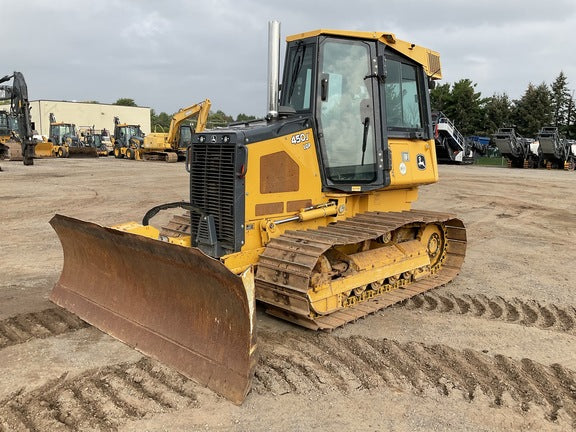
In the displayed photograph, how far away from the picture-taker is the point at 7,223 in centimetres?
1046

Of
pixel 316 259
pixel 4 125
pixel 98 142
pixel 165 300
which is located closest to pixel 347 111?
pixel 316 259

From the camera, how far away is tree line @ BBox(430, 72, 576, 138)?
47.2 m

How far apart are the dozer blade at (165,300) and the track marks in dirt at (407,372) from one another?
363mm

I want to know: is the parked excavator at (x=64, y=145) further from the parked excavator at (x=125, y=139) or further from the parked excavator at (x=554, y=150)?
the parked excavator at (x=554, y=150)

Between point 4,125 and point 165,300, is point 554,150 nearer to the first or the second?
point 165,300

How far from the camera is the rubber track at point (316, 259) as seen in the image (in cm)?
458

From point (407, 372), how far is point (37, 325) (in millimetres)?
3464

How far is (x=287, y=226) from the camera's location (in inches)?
211

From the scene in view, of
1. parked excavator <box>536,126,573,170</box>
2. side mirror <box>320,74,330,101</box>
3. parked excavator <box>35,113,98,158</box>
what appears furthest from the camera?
parked excavator <box>35,113,98,158</box>

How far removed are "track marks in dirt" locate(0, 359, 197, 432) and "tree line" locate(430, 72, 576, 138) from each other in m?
46.5

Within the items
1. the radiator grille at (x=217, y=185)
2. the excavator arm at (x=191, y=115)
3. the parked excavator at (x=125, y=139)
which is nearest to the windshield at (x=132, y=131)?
the parked excavator at (x=125, y=139)

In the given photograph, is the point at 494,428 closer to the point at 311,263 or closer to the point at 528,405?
the point at 528,405

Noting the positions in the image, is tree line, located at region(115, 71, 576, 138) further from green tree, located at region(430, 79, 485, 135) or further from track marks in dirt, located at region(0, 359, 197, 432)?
track marks in dirt, located at region(0, 359, 197, 432)

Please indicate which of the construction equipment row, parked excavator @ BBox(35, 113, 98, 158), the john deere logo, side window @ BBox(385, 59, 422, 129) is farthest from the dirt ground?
parked excavator @ BBox(35, 113, 98, 158)
